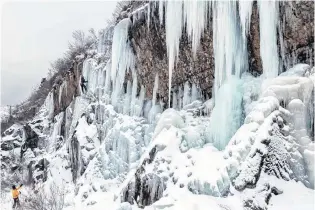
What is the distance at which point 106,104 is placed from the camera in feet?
60.8

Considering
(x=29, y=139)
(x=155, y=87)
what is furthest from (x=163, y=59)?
(x=29, y=139)

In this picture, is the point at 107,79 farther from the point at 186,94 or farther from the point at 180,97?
the point at 186,94

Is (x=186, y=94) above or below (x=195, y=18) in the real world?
below

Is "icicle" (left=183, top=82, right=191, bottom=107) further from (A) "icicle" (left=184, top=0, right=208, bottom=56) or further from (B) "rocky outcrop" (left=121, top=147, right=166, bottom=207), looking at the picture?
(B) "rocky outcrop" (left=121, top=147, right=166, bottom=207)

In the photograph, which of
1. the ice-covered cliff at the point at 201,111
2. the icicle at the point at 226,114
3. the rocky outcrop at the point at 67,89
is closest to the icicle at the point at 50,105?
the rocky outcrop at the point at 67,89

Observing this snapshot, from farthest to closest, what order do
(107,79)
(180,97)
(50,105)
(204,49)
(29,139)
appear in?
(29,139)
(50,105)
(107,79)
(180,97)
(204,49)

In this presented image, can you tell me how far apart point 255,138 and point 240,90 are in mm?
1931

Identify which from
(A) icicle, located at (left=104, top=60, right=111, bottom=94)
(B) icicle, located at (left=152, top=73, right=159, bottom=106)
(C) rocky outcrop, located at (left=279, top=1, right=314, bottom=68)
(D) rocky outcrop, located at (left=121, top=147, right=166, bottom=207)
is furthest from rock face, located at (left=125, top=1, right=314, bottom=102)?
(D) rocky outcrop, located at (left=121, top=147, right=166, bottom=207)

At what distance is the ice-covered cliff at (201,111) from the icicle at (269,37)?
0.03 meters

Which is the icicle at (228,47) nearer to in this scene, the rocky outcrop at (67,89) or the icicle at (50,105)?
the rocky outcrop at (67,89)

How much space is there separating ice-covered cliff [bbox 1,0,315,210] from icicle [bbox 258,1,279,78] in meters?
0.03

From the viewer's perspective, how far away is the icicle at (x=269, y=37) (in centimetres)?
1168

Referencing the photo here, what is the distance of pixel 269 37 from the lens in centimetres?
1182

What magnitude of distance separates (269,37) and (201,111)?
10.2 ft
